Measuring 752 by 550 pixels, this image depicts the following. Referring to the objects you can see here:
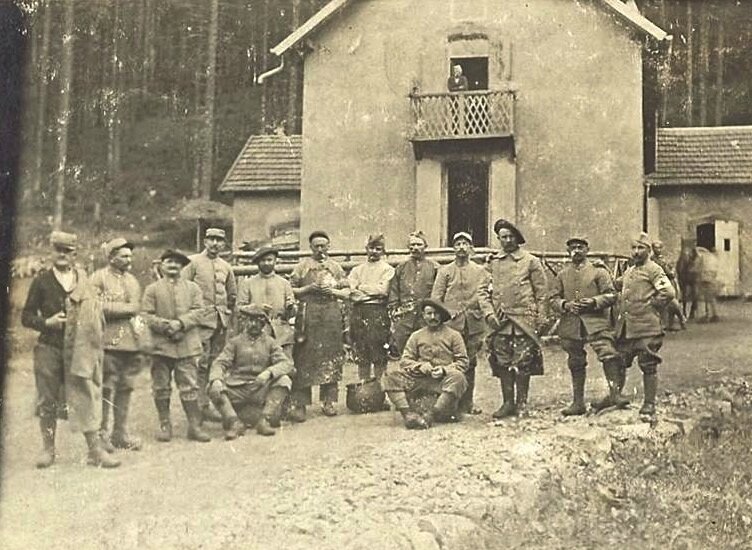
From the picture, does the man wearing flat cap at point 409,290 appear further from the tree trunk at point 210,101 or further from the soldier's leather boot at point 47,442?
the soldier's leather boot at point 47,442

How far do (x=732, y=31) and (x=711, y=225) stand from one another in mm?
1089

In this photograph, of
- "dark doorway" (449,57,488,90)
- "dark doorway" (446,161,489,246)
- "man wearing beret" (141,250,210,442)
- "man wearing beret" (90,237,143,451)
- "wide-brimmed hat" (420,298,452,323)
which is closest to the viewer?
"man wearing beret" (90,237,143,451)

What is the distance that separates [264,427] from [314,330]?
0.63m

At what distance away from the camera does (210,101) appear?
4.94m

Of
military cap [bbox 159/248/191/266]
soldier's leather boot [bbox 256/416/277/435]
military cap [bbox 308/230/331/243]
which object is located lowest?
soldier's leather boot [bbox 256/416/277/435]

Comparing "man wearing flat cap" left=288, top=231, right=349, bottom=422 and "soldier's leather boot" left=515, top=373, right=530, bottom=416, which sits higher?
"man wearing flat cap" left=288, top=231, right=349, bottom=422

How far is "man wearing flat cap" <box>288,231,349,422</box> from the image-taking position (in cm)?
477

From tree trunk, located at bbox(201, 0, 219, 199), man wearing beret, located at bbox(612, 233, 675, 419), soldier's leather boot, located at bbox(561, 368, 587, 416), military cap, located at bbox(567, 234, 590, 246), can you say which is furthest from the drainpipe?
soldier's leather boot, located at bbox(561, 368, 587, 416)

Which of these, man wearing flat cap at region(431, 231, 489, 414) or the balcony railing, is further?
the balcony railing

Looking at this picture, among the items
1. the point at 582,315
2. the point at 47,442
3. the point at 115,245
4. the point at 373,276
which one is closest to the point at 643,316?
the point at 582,315

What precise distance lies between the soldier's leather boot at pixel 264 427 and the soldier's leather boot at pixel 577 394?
1.47m

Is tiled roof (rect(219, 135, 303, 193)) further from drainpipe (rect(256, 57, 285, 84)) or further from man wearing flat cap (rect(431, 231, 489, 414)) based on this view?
man wearing flat cap (rect(431, 231, 489, 414))

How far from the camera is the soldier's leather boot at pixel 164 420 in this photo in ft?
14.6

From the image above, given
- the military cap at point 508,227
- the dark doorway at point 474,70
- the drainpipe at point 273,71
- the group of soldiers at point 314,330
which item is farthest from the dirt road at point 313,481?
the dark doorway at point 474,70
